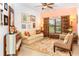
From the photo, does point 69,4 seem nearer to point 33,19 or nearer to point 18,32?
point 33,19

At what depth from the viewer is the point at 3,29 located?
2584 mm

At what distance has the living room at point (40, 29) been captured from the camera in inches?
102

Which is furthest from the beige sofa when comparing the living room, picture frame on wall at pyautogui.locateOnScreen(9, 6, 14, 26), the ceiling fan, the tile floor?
the ceiling fan

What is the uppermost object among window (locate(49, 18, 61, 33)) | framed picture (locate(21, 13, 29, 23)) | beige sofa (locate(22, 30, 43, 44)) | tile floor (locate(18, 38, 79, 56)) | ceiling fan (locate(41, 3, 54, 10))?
ceiling fan (locate(41, 3, 54, 10))

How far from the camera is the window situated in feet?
8.74

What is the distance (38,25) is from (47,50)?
51 cm

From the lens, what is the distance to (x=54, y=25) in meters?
2.69

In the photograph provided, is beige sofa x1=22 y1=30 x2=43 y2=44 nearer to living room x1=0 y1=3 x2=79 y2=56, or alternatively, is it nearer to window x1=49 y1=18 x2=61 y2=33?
living room x1=0 y1=3 x2=79 y2=56

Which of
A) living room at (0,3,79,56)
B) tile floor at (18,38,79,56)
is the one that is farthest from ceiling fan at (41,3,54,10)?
tile floor at (18,38,79,56)

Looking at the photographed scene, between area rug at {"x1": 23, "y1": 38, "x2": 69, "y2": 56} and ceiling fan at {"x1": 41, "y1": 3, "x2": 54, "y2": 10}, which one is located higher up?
ceiling fan at {"x1": 41, "y1": 3, "x2": 54, "y2": 10}

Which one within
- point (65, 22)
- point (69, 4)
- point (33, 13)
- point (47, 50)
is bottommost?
point (47, 50)

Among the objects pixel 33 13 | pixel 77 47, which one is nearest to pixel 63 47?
pixel 77 47

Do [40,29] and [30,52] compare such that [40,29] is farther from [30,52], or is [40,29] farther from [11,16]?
[11,16]

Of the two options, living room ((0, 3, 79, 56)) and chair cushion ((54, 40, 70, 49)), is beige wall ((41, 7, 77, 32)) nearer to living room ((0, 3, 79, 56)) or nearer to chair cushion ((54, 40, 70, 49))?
living room ((0, 3, 79, 56))
